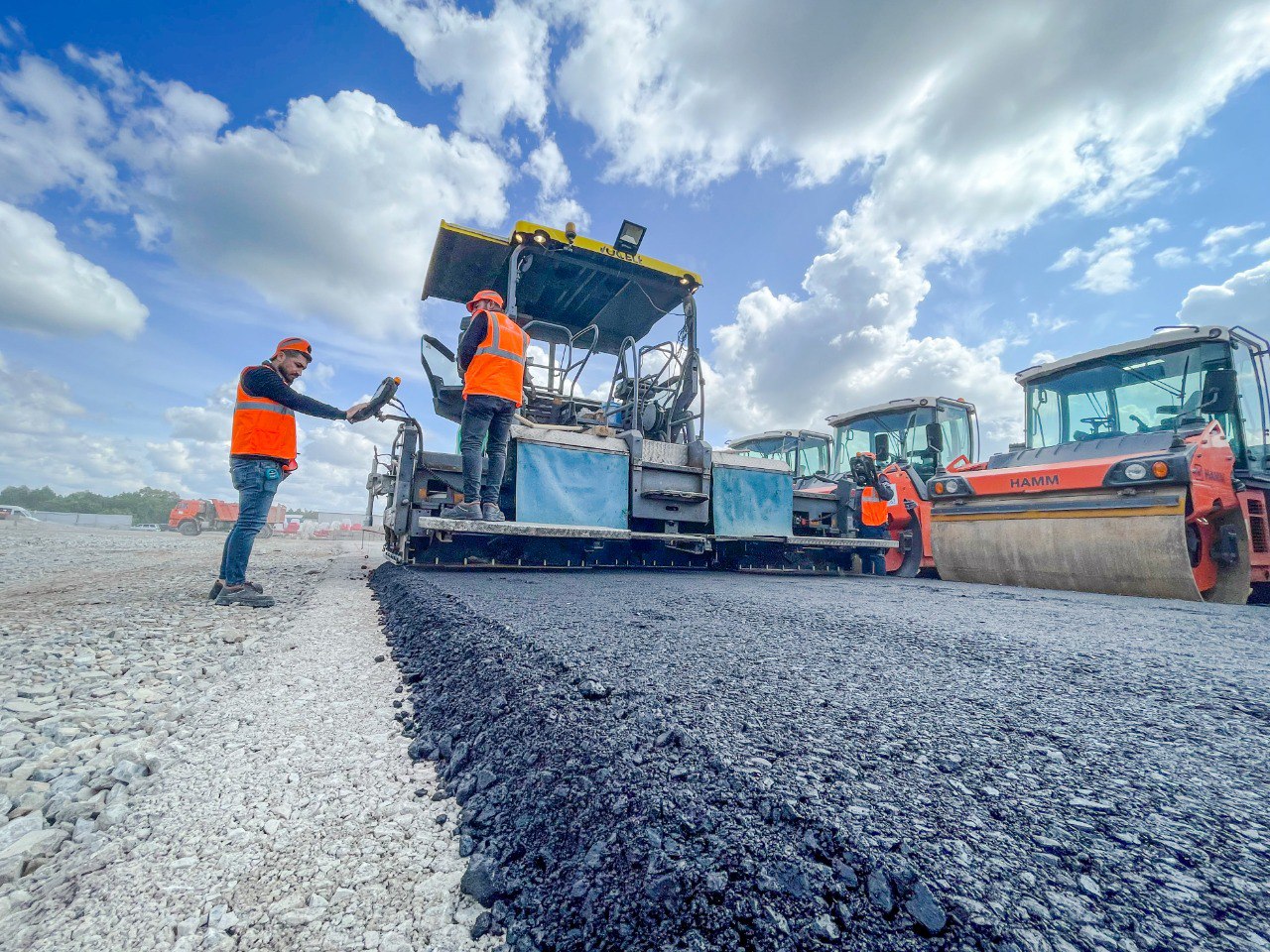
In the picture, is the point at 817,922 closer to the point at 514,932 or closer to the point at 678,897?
the point at 678,897

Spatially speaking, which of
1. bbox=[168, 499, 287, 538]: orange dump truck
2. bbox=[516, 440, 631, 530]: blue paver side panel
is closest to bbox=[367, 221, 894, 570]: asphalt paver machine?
bbox=[516, 440, 631, 530]: blue paver side panel

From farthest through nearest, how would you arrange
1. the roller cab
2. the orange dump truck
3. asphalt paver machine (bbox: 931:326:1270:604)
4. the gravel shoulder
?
the orange dump truck → the roller cab → asphalt paver machine (bbox: 931:326:1270:604) → the gravel shoulder

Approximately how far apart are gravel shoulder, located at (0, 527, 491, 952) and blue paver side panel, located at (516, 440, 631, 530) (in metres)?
2.05

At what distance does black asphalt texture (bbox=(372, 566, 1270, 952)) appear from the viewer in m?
0.55

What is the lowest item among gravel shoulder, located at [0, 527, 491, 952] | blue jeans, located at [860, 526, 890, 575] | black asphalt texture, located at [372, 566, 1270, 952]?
gravel shoulder, located at [0, 527, 491, 952]

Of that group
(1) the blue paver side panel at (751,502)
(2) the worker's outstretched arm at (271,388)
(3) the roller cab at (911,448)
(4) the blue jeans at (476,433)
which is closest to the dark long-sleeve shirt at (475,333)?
(4) the blue jeans at (476,433)

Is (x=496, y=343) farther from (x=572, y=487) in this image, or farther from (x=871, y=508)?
(x=871, y=508)

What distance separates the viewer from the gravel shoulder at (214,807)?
76cm

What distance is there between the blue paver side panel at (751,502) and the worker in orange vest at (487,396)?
1.91 metres

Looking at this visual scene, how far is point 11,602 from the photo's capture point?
10.1 ft

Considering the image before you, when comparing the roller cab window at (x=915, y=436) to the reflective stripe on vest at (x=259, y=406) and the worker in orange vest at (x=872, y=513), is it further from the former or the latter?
the reflective stripe on vest at (x=259, y=406)

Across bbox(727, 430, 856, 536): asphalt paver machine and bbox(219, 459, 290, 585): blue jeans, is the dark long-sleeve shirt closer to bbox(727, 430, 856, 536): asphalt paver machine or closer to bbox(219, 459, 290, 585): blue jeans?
bbox(219, 459, 290, 585): blue jeans

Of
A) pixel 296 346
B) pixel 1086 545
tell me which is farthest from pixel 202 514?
pixel 1086 545

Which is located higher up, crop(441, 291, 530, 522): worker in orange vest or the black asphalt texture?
crop(441, 291, 530, 522): worker in orange vest
